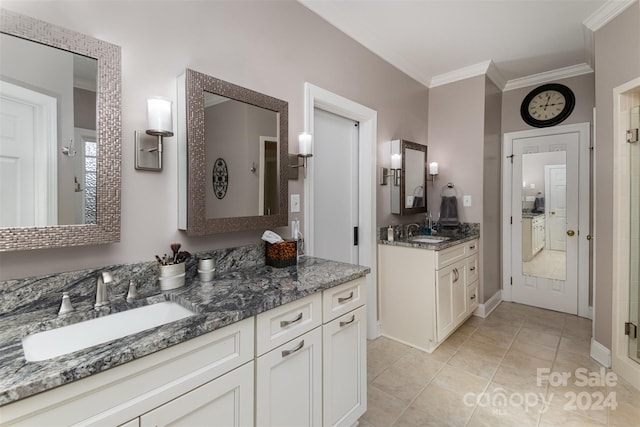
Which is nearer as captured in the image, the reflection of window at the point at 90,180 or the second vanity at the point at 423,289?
the reflection of window at the point at 90,180

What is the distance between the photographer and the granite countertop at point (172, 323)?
701 millimetres

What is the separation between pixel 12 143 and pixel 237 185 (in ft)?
2.81

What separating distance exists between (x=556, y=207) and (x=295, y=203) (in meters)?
3.10

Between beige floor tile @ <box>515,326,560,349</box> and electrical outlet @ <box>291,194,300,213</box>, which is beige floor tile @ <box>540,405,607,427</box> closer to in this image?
beige floor tile @ <box>515,326,560,349</box>

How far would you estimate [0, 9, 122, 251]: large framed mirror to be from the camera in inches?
41.2

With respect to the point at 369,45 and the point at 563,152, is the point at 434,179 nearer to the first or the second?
the point at 563,152

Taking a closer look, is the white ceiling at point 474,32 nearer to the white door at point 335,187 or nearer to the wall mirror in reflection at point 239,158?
the white door at point 335,187

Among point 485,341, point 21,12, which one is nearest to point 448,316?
point 485,341

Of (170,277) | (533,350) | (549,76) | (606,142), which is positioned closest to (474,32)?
(606,142)

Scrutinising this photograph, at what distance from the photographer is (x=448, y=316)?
266 centimetres

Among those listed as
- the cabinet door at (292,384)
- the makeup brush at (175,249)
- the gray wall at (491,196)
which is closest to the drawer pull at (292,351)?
the cabinet door at (292,384)

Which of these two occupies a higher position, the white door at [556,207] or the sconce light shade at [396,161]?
the sconce light shade at [396,161]

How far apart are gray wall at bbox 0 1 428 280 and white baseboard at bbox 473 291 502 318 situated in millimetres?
2538

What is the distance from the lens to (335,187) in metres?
2.59
